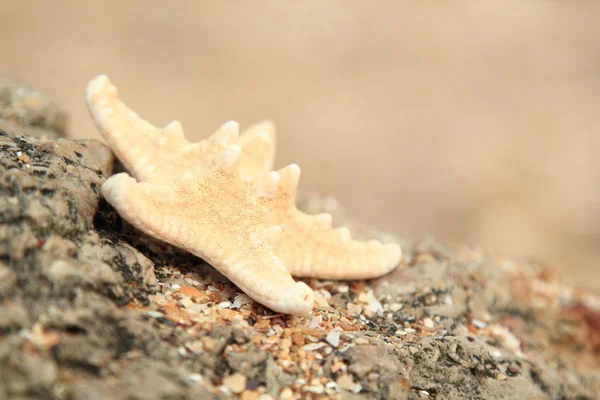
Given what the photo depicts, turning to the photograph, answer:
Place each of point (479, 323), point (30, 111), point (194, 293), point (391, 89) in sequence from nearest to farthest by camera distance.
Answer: point (194, 293) → point (479, 323) → point (30, 111) → point (391, 89)

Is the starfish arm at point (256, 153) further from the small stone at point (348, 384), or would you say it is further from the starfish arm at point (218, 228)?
the small stone at point (348, 384)

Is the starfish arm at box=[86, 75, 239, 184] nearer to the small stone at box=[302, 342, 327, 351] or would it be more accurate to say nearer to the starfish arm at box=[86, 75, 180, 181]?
the starfish arm at box=[86, 75, 180, 181]

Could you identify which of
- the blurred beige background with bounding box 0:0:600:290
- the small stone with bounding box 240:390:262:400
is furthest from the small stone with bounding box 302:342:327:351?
the blurred beige background with bounding box 0:0:600:290

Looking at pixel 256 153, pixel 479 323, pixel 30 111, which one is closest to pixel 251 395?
pixel 256 153

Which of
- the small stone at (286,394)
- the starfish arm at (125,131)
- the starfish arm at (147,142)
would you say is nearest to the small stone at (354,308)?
the small stone at (286,394)

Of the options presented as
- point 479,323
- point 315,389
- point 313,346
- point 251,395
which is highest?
point 479,323

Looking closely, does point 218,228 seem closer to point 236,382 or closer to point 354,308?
point 236,382

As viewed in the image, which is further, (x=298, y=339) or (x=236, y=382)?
(x=298, y=339)
